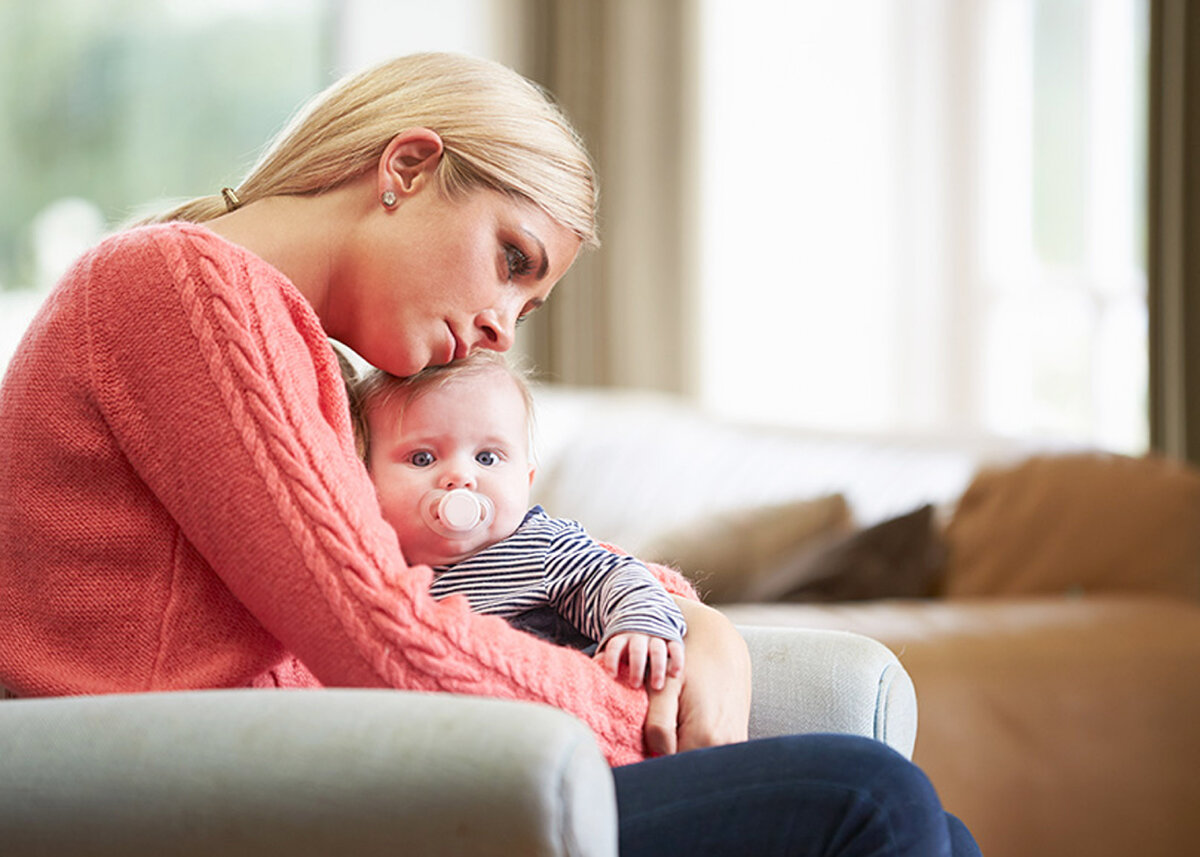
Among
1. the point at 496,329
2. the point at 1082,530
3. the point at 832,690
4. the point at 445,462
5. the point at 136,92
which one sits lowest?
the point at 1082,530

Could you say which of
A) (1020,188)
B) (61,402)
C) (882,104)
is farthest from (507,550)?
(882,104)

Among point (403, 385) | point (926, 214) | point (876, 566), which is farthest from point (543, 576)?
point (926, 214)

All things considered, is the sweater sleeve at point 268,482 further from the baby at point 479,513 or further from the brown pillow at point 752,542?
the brown pillow at point 752,542

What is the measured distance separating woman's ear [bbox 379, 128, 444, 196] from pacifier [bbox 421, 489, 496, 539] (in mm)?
256

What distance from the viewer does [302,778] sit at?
0.78 meters

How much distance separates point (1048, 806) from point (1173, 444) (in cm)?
107

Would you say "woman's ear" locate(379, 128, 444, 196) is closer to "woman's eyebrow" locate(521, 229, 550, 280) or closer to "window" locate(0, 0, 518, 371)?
"woman's eyebrow" locate(521, 229, 550, 280)

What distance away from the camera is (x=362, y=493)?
3.07ft

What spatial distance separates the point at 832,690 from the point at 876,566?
45.5 inches

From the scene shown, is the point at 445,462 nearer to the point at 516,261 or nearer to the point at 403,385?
the point at 403,385

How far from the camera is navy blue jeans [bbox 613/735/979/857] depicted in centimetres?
86

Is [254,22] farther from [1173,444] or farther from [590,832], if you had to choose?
[590,832]

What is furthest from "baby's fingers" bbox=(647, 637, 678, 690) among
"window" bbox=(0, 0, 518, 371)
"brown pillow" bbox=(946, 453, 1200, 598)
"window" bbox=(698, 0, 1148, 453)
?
"window" bbox=(0, 0, 518, 371)

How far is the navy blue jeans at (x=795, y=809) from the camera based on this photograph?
2.82 ft
